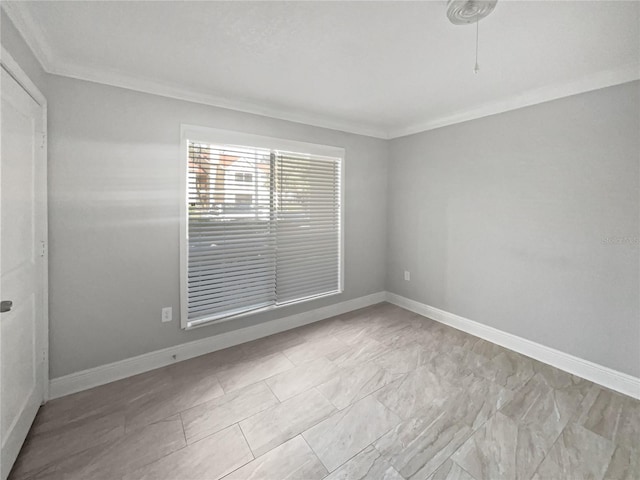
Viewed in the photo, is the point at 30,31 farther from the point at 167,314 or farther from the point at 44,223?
the point at 167,314

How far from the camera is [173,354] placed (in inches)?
101

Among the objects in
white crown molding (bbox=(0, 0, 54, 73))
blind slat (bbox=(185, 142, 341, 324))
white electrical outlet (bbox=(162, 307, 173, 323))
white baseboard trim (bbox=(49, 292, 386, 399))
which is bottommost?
white baseboard trim (bbox=(49, 292, 386, 399))

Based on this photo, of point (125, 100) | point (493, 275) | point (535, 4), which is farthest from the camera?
point (493, 275)

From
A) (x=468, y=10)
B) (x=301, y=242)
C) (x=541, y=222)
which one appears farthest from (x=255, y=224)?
(x=541, y=222)

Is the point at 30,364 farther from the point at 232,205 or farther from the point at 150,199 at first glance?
the point at 232,205

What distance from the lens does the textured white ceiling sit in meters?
1.54

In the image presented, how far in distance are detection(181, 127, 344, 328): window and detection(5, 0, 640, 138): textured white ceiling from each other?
0.50 m

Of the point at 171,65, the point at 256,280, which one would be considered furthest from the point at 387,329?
the point at 171,65

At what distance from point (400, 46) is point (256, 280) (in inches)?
92.0

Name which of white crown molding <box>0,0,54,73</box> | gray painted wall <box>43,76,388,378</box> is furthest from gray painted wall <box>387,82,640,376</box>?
white crown molding <box>0,0,54,73</box>

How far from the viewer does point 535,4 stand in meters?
1.46

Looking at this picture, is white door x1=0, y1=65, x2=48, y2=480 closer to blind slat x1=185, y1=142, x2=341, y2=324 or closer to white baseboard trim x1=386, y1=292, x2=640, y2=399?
blind slat x1=185, y1=142, x2=341, y2=324

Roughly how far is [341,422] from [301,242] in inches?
74.2

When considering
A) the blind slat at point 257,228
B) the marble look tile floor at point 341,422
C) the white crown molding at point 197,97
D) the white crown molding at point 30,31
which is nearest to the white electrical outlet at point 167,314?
the blind slat at point 257,228
